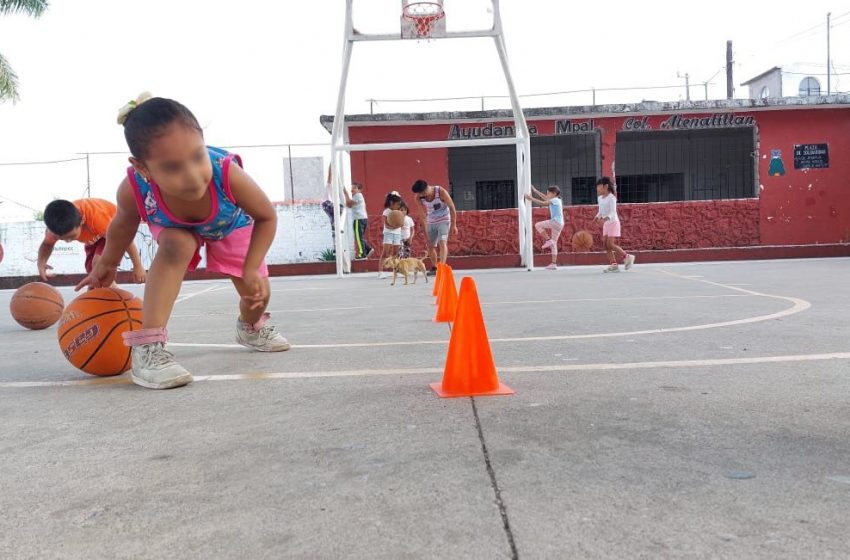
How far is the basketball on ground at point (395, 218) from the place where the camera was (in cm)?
1307

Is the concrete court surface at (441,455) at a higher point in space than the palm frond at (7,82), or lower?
lower

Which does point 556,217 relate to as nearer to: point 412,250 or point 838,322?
point 412,250

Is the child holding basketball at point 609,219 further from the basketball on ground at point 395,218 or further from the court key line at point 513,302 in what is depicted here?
the court key line at point 513,302

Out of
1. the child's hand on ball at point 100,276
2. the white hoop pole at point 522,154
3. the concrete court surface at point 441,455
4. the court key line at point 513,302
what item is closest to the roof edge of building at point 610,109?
the white hoop pole at point 522,154

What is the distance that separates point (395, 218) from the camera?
13.1 meters

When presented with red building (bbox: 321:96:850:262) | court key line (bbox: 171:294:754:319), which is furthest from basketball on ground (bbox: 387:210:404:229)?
court key line (bbox: 171:294:754:319)

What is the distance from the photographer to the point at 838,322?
191 inches

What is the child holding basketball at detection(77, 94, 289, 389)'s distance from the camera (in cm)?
300

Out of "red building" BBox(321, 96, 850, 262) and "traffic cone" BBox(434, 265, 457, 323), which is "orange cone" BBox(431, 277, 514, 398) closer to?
"traffic cone" BBox(434, 265, 457, 323)

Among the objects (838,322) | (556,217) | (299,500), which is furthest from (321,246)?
(299,500)

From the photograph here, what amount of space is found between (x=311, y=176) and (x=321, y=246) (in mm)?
3052

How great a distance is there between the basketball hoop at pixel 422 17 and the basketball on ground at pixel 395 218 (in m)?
3.14

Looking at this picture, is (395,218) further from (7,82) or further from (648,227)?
(7,82)

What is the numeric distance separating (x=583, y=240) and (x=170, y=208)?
49.4 feet
